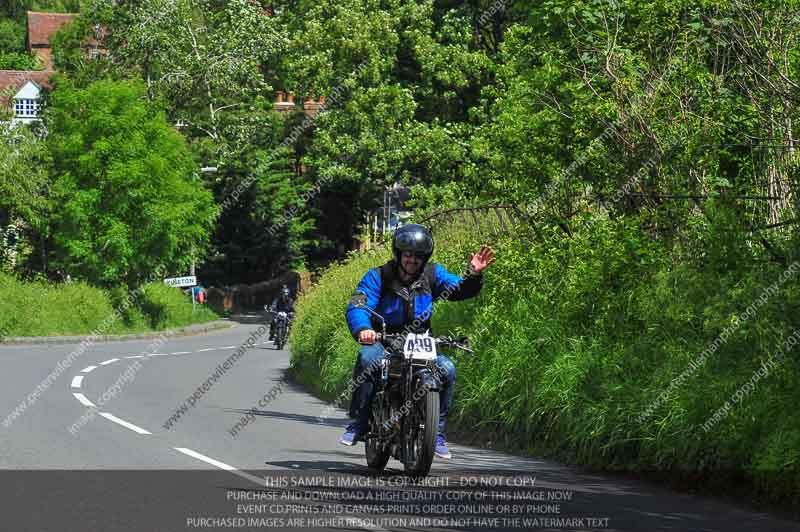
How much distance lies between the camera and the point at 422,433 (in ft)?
32.2

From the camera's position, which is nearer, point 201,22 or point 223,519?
point 223,519

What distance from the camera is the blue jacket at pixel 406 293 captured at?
10445 mm

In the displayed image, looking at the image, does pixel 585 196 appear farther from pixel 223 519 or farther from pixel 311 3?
pixel 311 3

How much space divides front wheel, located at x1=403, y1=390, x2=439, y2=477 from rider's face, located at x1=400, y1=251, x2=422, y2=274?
3.64 ft

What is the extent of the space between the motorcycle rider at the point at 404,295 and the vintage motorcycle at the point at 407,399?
0.28ft

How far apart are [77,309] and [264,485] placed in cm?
3739

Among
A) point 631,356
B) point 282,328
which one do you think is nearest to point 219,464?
point 631,356

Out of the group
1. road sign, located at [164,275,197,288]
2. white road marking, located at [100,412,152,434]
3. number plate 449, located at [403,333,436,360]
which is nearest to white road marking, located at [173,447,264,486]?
number plate 449, located at [403,333,436,360]

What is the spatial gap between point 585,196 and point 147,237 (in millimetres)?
33676

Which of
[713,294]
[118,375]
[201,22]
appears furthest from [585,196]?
[201,22]

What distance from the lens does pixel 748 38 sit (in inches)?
493

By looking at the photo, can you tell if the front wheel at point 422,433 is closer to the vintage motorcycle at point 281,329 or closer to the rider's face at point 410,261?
the rider's face at point 410,261

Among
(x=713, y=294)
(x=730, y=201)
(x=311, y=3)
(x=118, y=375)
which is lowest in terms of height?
(x=118, y=375)

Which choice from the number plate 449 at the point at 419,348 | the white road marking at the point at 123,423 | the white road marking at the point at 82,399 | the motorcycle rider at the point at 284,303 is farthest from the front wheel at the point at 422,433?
the motorcycle rider at the point at 284,303
